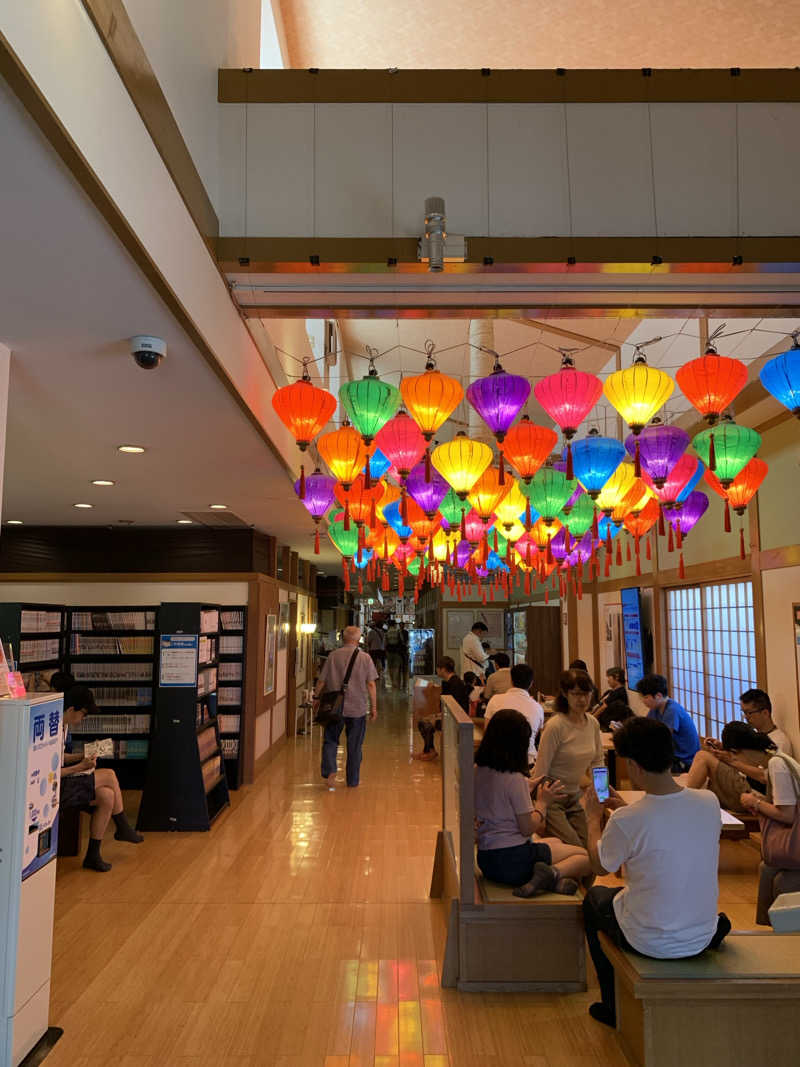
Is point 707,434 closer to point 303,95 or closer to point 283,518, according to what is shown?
point 303,95

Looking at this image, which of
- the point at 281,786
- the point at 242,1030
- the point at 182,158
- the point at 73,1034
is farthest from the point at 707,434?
the point at 281,786

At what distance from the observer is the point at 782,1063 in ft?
8.55

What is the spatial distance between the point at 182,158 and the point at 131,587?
6.28 metres

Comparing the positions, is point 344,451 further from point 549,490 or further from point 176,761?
point 176,761

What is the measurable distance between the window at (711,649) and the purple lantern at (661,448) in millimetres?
2987

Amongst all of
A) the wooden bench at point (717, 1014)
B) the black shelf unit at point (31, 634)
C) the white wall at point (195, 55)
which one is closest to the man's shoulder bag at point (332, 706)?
the black shelf unit at point (31, 634)

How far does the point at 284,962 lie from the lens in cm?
361

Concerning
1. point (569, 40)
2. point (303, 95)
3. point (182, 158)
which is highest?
point (569, 40)

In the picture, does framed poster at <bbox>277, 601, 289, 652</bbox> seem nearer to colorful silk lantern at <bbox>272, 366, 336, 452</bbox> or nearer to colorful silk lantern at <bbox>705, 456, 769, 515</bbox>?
colorful silk lantern at <bbox>272, 366, 336, 452</bbox>

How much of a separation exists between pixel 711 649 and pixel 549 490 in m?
3.86

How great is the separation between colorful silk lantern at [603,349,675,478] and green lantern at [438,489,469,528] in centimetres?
208

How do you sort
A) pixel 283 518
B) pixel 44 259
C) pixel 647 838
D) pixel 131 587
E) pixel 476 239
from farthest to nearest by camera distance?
pixel 131 587, pixel 283 518, pixel 476 239, pixel 647 838, pixel 44 259

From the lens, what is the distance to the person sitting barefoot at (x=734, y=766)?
4125 millimetres

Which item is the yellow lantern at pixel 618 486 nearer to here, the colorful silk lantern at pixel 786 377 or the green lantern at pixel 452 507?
the green lantern at pixel 452 507
